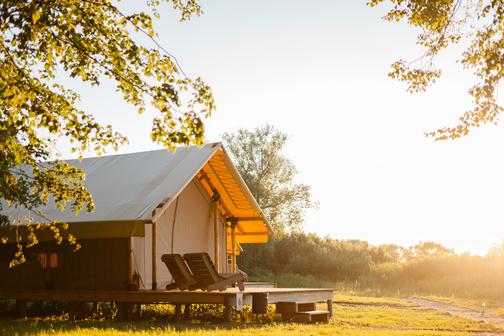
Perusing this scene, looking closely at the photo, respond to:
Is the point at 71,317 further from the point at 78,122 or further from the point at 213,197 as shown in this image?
the point at 78,122

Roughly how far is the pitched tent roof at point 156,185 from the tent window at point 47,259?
2.72 feet

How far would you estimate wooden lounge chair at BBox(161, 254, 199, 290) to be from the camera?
38.7 ft

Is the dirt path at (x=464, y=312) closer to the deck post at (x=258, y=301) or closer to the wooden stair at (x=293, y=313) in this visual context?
the wooden stair at (x=293, y=313)

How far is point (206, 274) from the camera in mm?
11727

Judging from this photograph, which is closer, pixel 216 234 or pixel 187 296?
pixel 187 296

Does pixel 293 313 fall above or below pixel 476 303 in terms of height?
above

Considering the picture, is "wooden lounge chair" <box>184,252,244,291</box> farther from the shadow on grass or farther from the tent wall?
the tent wall

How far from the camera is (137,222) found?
457 inches

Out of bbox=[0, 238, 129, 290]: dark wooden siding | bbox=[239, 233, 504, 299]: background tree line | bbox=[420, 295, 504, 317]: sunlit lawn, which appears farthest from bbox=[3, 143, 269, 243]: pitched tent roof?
bbox=[239, 233, 504, 299]: background tree line

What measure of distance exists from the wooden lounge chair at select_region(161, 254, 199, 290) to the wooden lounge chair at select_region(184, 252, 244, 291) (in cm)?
13

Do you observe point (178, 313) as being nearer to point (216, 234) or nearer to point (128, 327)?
point (128, 327)

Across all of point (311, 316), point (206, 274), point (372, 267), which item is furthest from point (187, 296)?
point (372, 267)

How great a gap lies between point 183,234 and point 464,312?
6.52 meters

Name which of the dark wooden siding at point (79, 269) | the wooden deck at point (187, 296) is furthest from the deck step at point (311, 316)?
the dark wooden siding at point (79, 269)
